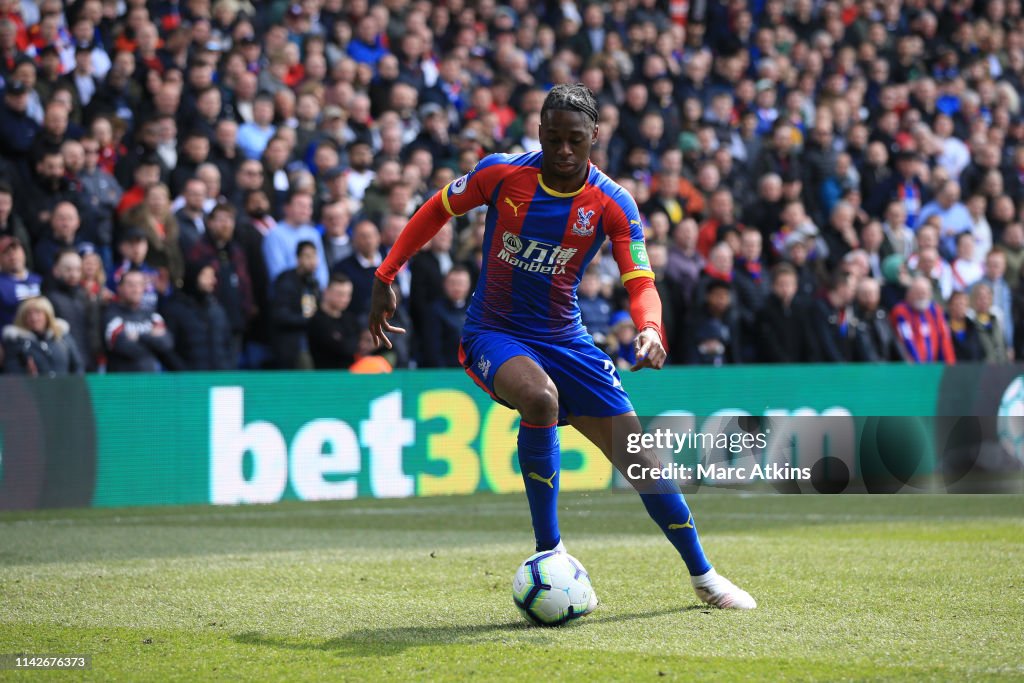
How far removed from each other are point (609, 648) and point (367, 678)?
1104mm

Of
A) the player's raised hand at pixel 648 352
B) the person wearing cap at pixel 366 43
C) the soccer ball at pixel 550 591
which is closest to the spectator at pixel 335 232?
the person wearing cap at pixel 366 43

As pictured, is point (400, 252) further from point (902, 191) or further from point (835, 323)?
point (902, 191)

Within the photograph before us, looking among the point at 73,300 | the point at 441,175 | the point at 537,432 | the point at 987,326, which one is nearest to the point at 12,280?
the point at 73,300

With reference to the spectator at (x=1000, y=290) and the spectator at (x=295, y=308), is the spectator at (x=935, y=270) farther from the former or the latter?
the spectator at (x=295, y=308)

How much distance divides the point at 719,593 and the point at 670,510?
0.46 metres

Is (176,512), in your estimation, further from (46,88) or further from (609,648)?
(609,648)

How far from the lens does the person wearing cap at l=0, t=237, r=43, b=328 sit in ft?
39.5

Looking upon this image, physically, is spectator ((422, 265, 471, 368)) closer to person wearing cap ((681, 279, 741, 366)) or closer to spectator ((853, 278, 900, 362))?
person wearing cap ((681, 279, 741, 366))

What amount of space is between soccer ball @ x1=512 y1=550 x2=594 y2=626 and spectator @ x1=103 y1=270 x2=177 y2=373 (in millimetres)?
6797

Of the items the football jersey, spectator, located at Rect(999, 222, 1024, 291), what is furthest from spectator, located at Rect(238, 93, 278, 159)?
spectator, located at Rect(999, 222, 1024, 291)

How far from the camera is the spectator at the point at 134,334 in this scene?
40.7ft

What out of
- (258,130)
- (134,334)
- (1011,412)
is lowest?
(1011,412)

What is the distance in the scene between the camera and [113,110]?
46.2ft

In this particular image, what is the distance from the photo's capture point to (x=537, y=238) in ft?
22.4
